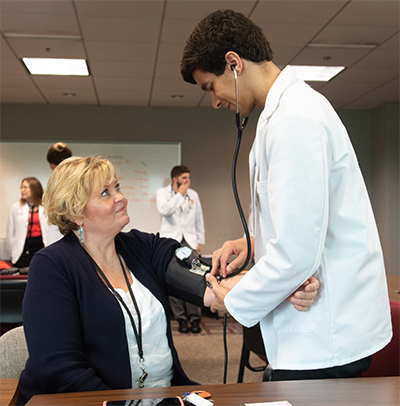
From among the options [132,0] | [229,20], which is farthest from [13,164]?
[229,20]

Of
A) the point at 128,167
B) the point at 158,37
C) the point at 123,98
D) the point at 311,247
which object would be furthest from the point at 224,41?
the point at 128,167

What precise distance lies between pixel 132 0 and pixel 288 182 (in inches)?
108

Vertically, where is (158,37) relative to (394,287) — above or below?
above

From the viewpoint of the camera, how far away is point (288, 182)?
103cm

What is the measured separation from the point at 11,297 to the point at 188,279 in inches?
88.9

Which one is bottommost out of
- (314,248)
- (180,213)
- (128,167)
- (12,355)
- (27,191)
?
A: (12,355)

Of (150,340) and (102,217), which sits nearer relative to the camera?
(150,340)

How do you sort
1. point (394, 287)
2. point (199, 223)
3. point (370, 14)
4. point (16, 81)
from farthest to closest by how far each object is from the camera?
1. point (199, 223)
2. point (16, 81)
3. point (370, 14)
4. point (394, 287)

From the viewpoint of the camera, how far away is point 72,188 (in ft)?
5.18

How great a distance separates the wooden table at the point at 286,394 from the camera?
3.15ft

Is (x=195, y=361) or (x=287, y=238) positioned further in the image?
(x=195, y=361)

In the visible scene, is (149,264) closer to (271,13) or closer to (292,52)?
(271,13)

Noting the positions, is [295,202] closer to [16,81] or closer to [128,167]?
[16,81]

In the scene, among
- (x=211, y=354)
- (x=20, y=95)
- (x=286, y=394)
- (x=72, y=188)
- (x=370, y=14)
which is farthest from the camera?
(x=20, y=95)
